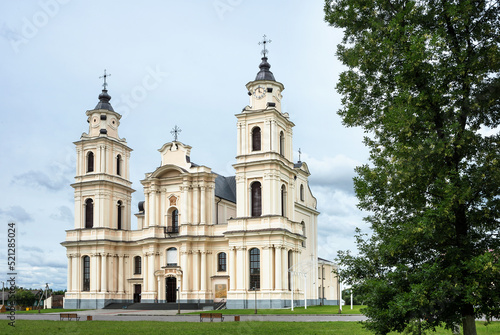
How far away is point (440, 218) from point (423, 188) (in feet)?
3.07

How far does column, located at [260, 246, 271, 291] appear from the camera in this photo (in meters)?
47.4

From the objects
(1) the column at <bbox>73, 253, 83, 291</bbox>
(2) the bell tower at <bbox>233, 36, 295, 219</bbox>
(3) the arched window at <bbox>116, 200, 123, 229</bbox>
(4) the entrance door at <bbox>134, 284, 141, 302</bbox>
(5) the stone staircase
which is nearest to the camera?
(2) the bell tower at <bbox>233, 36, 295, 219</bbox>

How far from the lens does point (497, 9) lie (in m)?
14.9

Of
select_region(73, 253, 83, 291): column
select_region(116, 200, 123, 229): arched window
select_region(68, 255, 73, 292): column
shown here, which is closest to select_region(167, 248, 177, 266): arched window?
select_region(116, 200, 123, 229): arched window

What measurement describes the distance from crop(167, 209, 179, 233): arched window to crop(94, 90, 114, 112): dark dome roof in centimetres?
1344

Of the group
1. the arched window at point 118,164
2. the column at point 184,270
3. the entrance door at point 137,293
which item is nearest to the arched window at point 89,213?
the arched window at point 118,164

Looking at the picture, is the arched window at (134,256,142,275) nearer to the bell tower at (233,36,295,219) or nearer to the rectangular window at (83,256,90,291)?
the rectangular window at (83,256,90,291)

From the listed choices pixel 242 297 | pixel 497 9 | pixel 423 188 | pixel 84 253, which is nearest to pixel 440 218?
pixel 423 188

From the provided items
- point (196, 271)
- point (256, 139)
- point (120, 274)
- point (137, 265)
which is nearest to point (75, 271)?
point (120, 274)

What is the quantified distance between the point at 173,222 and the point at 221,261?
629 centimetres

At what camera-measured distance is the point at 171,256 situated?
53688 mm

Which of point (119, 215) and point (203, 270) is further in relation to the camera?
point (119, 215)

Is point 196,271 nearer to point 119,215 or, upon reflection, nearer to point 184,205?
point 184,205

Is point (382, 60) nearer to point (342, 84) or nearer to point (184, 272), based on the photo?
point (342, 84)
